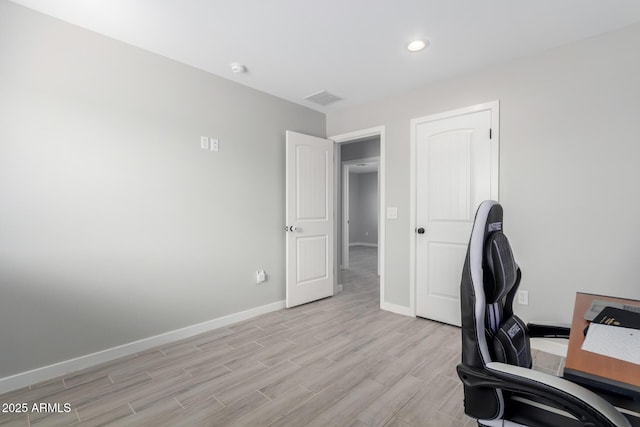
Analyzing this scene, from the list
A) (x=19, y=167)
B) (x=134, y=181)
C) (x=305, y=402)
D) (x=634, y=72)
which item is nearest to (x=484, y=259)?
(x=305, y=402)

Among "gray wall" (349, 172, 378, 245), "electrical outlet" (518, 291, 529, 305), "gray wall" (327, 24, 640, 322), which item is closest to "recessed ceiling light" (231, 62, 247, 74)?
"gray wall" (327, 24, 640, 322)

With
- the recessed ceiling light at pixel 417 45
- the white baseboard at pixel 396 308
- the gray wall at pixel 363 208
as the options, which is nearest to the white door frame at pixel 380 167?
the white baseboard at pixel 396 308

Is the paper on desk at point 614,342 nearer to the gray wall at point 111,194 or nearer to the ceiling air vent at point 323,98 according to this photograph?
the gray wall at point 111,194

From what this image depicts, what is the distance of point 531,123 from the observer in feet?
8.55

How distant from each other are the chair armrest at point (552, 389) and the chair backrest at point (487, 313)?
0.07m

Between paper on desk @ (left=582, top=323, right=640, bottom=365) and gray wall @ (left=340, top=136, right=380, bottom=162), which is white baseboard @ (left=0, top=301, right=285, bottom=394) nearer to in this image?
→ paper on desk @ (left=582, top=323, right=640, bottom=365)

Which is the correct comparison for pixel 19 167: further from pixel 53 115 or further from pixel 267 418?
pixel 267 418

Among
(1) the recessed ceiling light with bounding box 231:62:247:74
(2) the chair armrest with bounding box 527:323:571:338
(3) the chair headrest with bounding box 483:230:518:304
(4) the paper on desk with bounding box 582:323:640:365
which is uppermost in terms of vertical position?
(1) the recessed ceiling light with bounding box 231:62:247:74

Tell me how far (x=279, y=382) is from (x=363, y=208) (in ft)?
26.9

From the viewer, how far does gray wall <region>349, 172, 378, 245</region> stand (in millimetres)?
9805

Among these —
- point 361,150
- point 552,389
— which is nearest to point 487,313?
point 552,389

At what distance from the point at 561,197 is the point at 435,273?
1301mm

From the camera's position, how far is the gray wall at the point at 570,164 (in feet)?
7.28

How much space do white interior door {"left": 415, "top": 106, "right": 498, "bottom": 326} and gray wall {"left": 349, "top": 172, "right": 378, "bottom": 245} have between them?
6.49 metres
